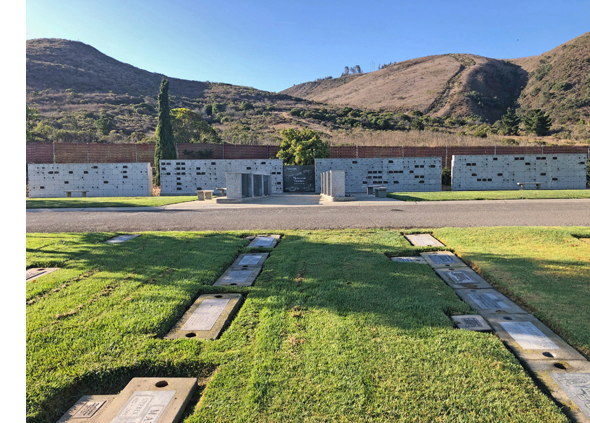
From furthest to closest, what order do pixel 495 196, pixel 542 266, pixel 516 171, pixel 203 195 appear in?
pixel 516 171, pixel 203 195, pixel 495 196, pixel 542 266

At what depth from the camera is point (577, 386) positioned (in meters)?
2.13

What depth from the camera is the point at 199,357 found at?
247 centimetres

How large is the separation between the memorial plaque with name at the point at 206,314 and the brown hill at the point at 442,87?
71.3 meters

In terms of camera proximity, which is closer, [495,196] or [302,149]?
[495,196]

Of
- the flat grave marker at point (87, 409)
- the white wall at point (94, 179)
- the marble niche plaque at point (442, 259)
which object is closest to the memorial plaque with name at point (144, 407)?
the flat grave marker at point (87, 409)

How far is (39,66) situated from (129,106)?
3143 centimetres

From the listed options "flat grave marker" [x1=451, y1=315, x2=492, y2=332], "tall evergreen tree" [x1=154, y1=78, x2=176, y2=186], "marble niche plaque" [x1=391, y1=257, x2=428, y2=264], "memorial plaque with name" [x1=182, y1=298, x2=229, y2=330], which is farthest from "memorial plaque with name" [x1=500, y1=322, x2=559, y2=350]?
"tall evergreen tree" [x1=154, y1=78, x2=176, y2=186]

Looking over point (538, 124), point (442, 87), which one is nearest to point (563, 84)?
point (442, 87)

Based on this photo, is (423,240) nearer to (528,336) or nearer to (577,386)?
(528,336)

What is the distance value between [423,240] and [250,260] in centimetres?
334

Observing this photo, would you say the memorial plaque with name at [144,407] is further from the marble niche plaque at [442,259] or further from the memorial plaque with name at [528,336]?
the marble niche plaque at [442,259]

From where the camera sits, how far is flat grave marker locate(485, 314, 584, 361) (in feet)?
8.23

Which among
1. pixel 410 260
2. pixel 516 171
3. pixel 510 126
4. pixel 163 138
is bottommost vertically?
pixel 410 260

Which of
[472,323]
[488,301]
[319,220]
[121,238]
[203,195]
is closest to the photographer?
[472,323]
